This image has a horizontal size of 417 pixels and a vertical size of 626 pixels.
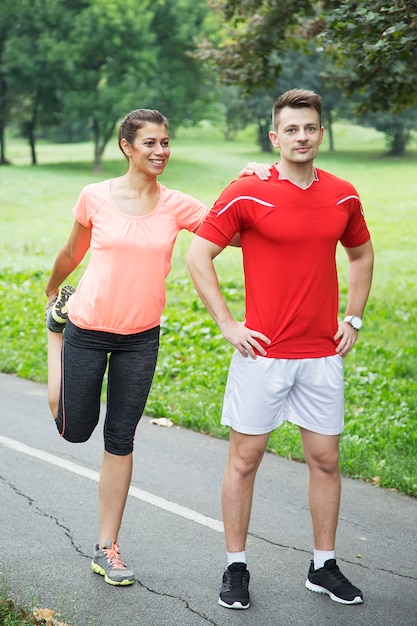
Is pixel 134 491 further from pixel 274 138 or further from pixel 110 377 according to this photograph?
pixel 274 138

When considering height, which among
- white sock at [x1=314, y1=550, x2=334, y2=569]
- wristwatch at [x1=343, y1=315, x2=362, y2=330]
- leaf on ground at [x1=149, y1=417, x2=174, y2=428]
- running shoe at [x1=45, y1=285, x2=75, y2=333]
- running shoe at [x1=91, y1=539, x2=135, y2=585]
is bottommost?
leaf on ground at [x1=149, y1=417, x2=174, y2=428]

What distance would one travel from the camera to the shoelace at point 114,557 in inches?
175

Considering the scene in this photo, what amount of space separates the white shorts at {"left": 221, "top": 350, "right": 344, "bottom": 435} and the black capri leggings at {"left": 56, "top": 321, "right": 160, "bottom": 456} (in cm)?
45

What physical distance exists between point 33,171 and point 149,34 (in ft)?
33.6

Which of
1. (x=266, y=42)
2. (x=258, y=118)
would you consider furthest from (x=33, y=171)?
(x=266, y=42)

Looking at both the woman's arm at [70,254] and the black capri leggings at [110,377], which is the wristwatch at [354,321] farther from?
the woman's arm at [70,254]

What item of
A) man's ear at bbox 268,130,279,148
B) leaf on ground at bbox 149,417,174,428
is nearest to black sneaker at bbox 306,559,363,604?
man's ear at bbox 268,130,279,148

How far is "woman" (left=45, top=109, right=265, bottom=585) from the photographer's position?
4.23 metres

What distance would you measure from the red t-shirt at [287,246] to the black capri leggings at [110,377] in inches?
23.0

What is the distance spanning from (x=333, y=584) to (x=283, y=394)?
95 cm

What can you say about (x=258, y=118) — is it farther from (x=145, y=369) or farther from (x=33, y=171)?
(x=145, y=369)

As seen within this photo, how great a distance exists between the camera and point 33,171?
5269 centimetres

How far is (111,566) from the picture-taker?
445cm

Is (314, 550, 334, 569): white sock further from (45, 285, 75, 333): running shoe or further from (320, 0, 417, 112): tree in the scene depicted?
(320, 0, 417, 112): tree
